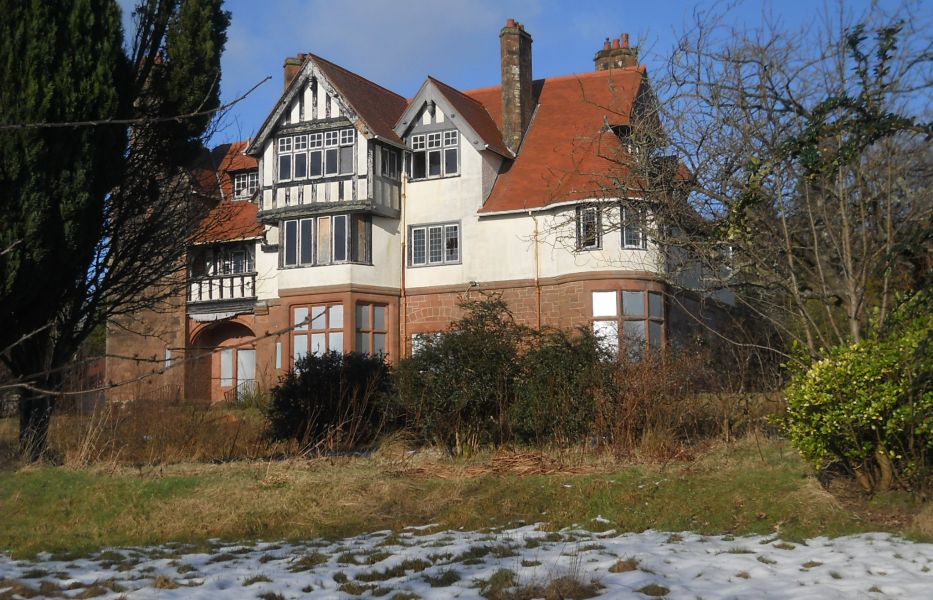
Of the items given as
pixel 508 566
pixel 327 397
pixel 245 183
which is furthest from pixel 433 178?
pixel 508 566

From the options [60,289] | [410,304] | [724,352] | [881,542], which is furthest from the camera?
[410,304]

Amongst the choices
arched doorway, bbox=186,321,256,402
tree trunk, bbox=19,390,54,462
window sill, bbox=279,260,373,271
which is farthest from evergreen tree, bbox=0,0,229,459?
arched doorway, bbox=186,321,256,402

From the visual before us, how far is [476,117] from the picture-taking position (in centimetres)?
2811

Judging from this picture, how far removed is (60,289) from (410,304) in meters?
14.9

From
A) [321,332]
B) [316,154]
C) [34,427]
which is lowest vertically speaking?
[34,427]

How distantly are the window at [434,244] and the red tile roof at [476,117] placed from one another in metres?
2.65

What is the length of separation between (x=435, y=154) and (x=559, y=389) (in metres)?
14.3

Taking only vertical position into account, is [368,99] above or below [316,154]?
above

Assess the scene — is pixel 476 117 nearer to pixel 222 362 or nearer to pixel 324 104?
pixel 324 104

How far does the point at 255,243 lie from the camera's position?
30922 millimetres

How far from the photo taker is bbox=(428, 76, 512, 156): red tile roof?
27.3 metres

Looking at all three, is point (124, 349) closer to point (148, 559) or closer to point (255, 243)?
point (255, 243)

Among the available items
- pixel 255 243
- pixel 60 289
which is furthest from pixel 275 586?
pixel 255 243

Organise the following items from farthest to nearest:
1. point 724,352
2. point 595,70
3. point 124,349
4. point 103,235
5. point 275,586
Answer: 1. point 124,349
2. point 595,70
3. point 724,352
4. point 103,235
5. point 275,586
